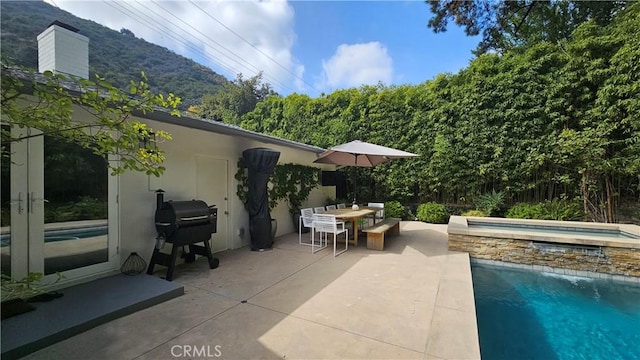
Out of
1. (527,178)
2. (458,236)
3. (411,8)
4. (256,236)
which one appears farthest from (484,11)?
(256,236)

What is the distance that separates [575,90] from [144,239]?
11.2 meters

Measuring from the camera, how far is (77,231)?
378 cm

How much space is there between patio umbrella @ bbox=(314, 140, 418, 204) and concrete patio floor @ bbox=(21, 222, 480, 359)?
2554 mm

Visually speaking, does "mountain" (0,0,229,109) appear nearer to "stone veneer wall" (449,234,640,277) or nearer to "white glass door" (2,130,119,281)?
"white glass door" (2,130,119,281)

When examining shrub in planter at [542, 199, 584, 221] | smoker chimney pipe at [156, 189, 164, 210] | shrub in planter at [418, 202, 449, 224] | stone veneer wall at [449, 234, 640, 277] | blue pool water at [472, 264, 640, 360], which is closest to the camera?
blue pool water at [472, 264, 640, 360]

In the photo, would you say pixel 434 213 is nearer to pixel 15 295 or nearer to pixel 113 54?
pixel 15 295

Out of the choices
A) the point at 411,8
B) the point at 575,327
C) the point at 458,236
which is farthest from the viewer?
the point at 411,8

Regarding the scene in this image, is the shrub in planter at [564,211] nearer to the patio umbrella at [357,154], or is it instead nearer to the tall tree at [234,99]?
the patio umbrella at [357,154]

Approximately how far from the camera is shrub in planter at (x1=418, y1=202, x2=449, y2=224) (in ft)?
30.8

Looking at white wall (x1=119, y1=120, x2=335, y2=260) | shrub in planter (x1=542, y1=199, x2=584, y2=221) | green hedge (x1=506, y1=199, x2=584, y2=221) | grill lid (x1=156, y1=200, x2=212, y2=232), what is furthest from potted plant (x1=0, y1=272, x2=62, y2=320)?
shrub in planter (x1=542, y1=199, x2=584, y2=221)

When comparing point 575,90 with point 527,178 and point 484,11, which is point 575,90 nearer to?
point 527,178

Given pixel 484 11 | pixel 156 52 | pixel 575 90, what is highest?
pixel 156 52

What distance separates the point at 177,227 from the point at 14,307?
70.6 inches

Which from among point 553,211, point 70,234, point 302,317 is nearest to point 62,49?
point 70,234
